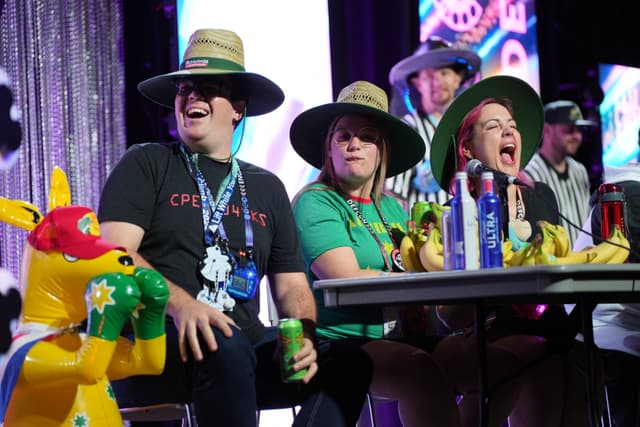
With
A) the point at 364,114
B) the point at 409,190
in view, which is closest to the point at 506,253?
the point at 364,114

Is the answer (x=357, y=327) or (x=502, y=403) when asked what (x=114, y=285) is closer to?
(x=357, y=327)

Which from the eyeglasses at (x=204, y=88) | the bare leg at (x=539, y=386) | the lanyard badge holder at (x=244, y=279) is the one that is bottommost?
the bare leg at (x=539, y=386)

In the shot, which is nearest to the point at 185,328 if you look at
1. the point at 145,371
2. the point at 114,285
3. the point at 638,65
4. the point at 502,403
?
the point at 145,371

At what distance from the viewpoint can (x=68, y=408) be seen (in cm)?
187

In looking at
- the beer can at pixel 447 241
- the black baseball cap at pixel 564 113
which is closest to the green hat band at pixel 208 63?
the beer can at pixel 447 241

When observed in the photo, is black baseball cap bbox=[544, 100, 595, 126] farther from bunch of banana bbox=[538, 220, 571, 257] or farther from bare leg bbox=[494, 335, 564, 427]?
bunch of banana bbox=[538, 220, 571, 257]

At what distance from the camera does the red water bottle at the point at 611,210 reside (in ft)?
Answer: 7.38

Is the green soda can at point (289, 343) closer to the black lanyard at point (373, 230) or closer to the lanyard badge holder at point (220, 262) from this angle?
the lanyard badge holder at point (220, 262)

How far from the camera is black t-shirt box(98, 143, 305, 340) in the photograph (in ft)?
7.55

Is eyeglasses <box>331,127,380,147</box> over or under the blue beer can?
over

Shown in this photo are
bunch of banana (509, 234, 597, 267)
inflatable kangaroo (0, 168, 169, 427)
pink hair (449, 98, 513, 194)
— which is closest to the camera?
inflatable kangaroo (0, 168, 169, 427)

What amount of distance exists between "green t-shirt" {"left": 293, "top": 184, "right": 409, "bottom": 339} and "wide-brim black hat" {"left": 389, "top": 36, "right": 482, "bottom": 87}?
1.61m

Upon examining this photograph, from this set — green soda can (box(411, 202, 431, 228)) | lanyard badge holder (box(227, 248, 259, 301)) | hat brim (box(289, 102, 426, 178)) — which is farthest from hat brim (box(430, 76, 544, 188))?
lanyard badge holder (box(227, 248, 259, 301))

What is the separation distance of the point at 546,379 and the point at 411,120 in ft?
6.72
